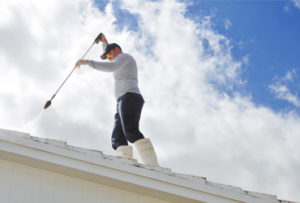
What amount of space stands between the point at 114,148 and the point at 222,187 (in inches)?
80.7

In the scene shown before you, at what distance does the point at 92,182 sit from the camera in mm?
4660

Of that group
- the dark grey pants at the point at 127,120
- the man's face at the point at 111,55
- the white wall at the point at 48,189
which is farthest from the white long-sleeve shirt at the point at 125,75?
the white wall at the point at 48,189

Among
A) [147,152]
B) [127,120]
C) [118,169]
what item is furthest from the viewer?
[127,120]

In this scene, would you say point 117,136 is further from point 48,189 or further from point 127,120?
point 48,189

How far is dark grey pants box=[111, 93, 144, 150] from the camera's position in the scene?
5.64 m

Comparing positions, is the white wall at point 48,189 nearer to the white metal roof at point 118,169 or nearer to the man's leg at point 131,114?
the white metal roof at point 118,169

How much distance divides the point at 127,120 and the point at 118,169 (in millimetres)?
1530

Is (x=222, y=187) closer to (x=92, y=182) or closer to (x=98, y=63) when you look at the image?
(x=92, y=182)

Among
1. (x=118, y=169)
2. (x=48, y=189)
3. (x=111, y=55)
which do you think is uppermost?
(x=111, y=55)

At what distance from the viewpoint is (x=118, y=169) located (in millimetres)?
4246

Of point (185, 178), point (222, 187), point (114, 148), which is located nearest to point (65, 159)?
point (185, 178)

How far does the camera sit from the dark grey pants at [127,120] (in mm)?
5637

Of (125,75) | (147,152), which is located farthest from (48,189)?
(125,75)

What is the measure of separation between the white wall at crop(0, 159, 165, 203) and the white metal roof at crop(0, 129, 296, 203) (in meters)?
0.35
